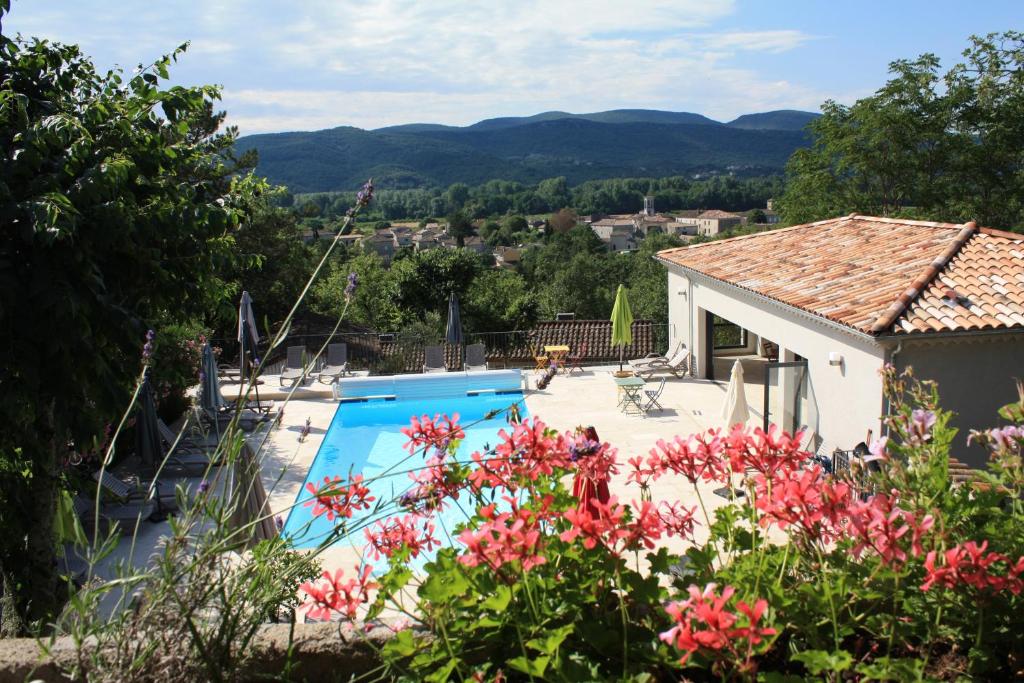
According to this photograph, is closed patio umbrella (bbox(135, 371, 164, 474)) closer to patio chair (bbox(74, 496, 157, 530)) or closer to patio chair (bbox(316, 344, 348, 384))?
patio chair (bbox(74, 496, 157, 530))

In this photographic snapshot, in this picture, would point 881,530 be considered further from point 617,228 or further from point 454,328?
point 617,228

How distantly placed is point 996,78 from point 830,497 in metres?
34.0

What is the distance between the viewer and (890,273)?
492 inches

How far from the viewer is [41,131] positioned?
457 cm

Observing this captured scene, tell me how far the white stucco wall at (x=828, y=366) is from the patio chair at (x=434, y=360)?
6.79 metres

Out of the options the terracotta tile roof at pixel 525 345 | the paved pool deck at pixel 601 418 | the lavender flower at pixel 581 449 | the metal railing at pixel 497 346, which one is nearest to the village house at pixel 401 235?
the metal railing at pixel 497 346

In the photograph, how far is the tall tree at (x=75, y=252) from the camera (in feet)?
14.8

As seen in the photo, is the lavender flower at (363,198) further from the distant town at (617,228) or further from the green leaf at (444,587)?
the distant town at (617,228)

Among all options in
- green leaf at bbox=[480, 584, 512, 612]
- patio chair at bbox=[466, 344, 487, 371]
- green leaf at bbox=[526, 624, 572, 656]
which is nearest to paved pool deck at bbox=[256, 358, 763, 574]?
patio chair at bbox=[466, 344, 487, 371]

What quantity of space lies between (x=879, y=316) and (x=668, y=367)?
7337 mm

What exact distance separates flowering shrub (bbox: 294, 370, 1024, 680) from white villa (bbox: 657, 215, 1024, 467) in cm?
602

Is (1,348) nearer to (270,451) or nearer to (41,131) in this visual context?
(41,131)

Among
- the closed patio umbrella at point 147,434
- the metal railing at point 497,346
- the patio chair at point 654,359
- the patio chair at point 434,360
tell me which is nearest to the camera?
the closed patio umbrella at point 147,434

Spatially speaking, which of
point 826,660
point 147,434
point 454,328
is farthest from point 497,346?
point 826,660
